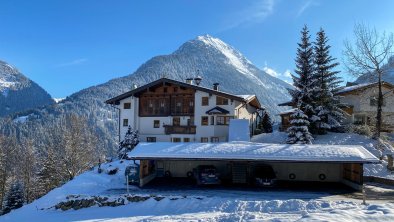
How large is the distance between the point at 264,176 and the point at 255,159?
2348 millimetres

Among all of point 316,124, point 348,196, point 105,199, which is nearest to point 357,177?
point 348,196

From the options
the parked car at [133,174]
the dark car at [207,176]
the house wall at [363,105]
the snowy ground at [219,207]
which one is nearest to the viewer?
the snowy ground at [219,207]

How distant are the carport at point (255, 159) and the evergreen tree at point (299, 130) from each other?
760cm

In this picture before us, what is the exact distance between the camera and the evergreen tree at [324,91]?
132 ft

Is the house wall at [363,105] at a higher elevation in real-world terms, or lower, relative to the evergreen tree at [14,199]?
higher

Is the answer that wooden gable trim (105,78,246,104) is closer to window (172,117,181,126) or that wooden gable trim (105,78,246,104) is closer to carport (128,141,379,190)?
window (172,117,181,126)

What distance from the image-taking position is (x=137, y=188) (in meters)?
25.3

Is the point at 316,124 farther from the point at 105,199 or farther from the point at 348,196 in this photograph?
the point at 105,199

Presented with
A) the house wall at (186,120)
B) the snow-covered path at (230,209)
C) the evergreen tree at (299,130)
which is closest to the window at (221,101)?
the house wall at (186,120)

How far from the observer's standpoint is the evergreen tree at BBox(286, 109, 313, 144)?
3612 cm

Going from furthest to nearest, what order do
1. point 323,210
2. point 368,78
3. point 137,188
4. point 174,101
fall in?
point 174,101, point 368,78, point 137,188, point 323,210

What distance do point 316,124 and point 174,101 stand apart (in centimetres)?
1706

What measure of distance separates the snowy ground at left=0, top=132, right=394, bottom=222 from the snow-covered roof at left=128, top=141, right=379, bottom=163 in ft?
7.72

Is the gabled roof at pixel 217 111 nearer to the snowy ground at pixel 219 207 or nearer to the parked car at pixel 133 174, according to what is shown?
the parked car at pixel 133 174
